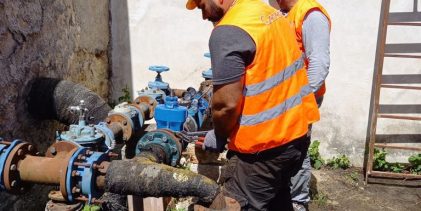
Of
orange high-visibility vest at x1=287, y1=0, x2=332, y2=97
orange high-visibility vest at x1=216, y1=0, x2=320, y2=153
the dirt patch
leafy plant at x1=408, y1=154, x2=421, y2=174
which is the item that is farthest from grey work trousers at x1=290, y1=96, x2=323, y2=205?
leafy plant at x1=408, y1=154, x2=421, y2=174

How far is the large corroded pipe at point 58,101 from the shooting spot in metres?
3.18

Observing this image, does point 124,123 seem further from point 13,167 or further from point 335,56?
point 335,56

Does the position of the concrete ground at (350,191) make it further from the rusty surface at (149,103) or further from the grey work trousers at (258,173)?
the grey work trousers at (258,173)

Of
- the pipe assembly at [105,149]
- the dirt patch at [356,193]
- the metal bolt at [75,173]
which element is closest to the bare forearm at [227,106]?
the pipe assembly at [105,149]

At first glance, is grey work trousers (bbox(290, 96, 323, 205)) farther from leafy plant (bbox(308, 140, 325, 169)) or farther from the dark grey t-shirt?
the dark grey t-shirt

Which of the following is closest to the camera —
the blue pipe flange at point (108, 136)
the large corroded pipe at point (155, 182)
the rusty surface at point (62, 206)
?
the large corroded pipe at point (155, 182)

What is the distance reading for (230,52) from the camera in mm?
2057

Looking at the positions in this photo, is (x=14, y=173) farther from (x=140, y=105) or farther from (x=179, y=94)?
(x=179, y=94)

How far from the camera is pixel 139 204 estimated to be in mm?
3145

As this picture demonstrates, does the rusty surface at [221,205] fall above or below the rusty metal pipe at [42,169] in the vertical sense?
below

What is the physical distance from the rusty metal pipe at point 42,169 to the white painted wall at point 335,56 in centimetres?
300

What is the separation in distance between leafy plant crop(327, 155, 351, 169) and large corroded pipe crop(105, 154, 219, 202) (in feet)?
10.9

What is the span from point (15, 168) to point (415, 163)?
433cm

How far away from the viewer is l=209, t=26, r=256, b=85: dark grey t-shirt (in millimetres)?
2062
